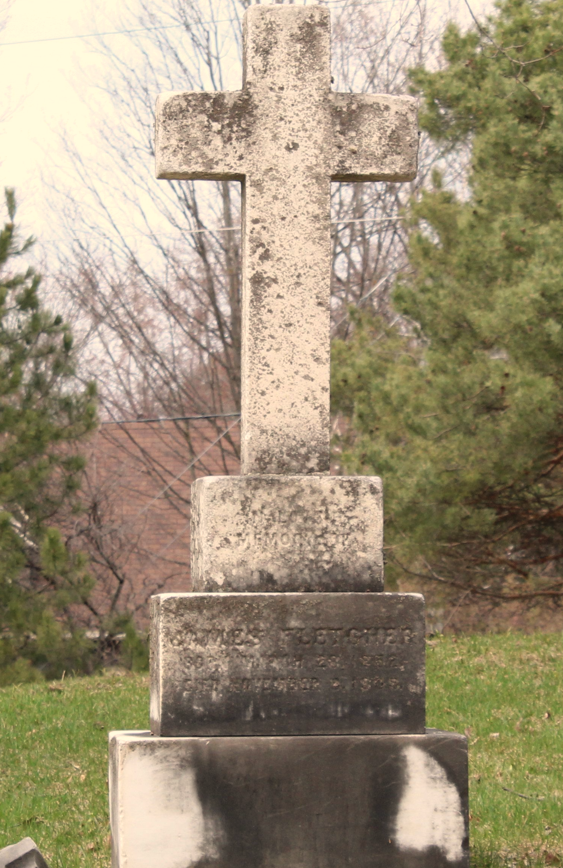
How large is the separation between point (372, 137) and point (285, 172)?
1.22 feet

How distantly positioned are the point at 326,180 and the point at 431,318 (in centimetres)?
711

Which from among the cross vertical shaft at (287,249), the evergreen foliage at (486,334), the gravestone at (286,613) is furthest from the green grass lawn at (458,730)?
the cross vertical shaft at (287,249)

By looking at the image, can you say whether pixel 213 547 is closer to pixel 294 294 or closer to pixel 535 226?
pixel 294 294

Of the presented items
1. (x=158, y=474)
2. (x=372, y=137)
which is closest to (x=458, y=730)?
(x=372, y=137)

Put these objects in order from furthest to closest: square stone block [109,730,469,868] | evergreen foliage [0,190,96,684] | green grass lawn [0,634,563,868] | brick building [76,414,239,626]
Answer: brick building [76,414,239,626] < evergreen foliage [0,190,96,684] < green grass lawn [0,634,563,868] < square stone block [109,730,469,868]

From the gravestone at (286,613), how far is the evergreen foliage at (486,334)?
5.11 meters

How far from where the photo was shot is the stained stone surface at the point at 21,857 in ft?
12.5

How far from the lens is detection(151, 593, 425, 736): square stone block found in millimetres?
3740

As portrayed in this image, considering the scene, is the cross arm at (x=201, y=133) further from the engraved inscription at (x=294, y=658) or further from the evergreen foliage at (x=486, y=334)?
the evergreen foliage at (x=486, y=334)

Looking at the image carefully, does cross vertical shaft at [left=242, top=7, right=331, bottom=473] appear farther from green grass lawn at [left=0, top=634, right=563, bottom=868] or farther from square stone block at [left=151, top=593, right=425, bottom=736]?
green grass lawn at [left=0, top=634, right=563, bottom=868]

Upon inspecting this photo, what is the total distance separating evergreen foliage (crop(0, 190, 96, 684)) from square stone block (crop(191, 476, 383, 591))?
25.5 ft

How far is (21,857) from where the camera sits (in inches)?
153

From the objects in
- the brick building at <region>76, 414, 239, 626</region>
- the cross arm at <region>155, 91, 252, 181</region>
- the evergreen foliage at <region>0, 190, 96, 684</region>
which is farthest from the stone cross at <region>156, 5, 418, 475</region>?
the brick building at <region>76, 414, 239, 626</region>

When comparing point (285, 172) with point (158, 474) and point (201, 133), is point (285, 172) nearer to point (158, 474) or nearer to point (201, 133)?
point (201, 133)
